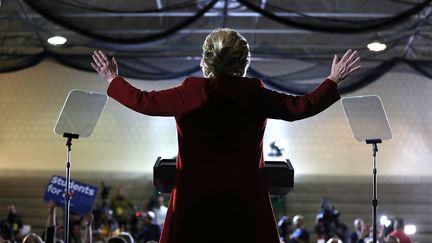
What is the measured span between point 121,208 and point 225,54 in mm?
9524

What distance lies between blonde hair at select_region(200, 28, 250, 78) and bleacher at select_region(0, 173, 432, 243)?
385 inches

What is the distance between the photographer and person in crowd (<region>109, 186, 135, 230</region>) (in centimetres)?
1079

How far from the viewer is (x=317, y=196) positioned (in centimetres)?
1231

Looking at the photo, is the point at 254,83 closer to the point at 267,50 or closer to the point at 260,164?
the point at 260,164

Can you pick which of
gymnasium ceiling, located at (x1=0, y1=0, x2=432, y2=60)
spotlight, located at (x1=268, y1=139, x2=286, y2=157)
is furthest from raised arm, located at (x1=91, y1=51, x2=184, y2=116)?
spotlight, located at (x1=268, y1=139, x2=286, y2=157)

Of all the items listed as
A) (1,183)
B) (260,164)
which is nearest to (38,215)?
(1,183)

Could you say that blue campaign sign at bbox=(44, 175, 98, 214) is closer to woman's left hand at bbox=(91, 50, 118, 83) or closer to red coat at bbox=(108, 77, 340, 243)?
woman's left hand at bbox=(91, 50, 118, 83)

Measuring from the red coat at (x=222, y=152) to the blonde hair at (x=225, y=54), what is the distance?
32 mm

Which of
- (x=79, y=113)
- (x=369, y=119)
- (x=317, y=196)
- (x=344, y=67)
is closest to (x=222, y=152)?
(x=344, y=67)

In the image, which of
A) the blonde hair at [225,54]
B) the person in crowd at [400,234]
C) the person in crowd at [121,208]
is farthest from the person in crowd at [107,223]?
the blonde hair at [225,54]

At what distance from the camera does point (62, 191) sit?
5.39m

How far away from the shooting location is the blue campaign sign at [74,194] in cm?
530

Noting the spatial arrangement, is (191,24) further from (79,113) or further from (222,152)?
(222,152)

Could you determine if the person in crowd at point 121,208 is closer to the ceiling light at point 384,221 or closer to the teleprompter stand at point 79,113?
the ceiling light at point 384,221
